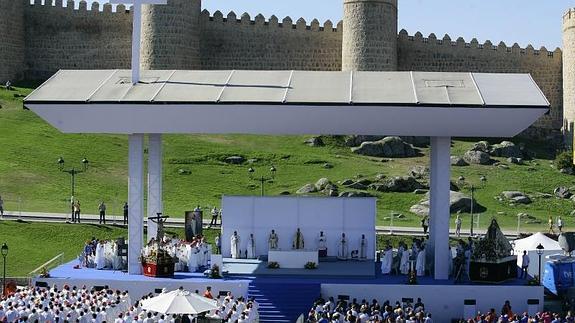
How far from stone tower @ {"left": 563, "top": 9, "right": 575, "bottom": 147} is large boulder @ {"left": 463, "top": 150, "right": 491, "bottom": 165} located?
36.5ft

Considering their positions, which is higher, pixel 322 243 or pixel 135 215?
pixel 135 215

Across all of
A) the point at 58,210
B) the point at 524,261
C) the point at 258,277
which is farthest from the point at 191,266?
the point at 58,210

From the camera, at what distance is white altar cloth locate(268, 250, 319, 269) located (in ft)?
97.7

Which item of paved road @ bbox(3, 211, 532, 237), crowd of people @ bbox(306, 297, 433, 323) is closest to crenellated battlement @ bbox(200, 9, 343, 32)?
paved road @ bbox(3, 211, 532, 237)

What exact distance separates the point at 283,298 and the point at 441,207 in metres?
5.42

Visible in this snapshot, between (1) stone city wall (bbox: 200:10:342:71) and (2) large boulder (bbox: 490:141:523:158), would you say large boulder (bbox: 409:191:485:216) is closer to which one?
(2) large boulder (bbox: 490:141:523:158)

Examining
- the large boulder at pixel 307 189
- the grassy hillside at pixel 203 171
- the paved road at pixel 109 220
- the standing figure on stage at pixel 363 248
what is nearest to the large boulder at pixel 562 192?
the grassy hillside at pixel 203 171

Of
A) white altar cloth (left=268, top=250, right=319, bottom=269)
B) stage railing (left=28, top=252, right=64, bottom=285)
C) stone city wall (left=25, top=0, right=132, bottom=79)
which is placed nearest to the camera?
white altar cloth (left=268, top=250, right=319, bottom=269)

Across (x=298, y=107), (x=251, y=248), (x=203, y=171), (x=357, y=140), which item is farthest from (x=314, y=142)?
(x=298, y=107)

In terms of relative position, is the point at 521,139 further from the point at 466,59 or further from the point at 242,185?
the point at 242,185

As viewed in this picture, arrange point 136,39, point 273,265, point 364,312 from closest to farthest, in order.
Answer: point 364,312 < point 273,265 < point 136,39

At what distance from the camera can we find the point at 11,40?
2761 inches

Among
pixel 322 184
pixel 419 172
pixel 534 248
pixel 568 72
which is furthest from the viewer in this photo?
pixel 568 72

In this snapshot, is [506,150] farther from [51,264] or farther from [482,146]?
[51,264]
